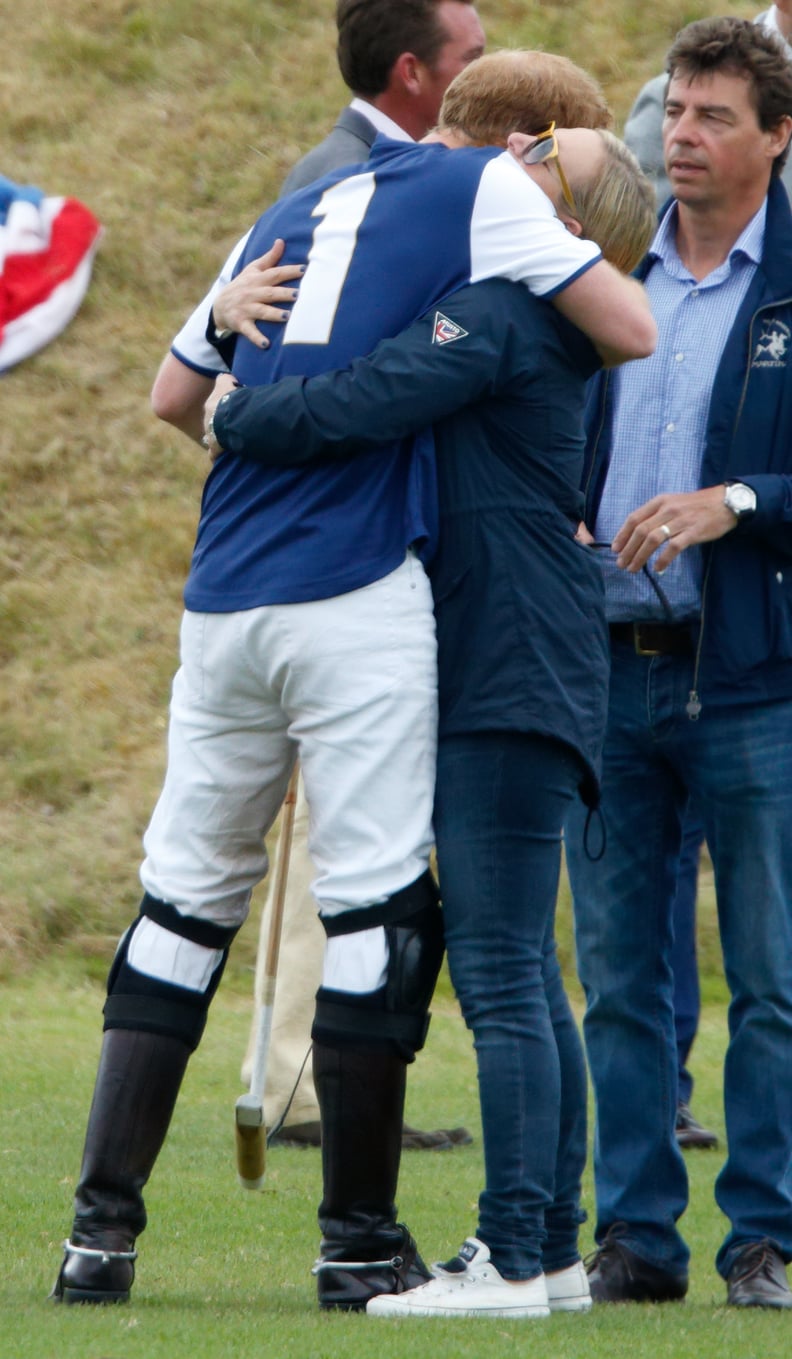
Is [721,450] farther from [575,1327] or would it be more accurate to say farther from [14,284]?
[14,284]

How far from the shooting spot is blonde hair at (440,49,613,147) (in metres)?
3.41

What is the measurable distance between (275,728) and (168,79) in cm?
980

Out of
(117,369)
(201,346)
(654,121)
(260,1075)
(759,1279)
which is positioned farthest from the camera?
(117,369)

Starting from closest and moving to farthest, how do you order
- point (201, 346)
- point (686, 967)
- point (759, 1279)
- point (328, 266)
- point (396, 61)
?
point (328, 266) → point (201, 346) → point (759, 1279) → point (396, 61) → point (686, 967)

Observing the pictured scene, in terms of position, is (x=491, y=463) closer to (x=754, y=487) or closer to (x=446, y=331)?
(x=446, y=331)

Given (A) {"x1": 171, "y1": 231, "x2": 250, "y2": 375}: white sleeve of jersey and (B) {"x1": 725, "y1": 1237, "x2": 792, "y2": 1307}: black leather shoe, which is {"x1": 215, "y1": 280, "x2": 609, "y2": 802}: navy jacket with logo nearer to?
(A) {"x1": 171, "y1": 231, "x2": 250, "y2": 375}: white sleeve of jersey

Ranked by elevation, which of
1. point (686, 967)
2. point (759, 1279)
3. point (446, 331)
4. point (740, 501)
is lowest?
point (686, 967)

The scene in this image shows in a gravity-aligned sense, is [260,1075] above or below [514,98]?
below

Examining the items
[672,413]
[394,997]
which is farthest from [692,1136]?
[394,997]

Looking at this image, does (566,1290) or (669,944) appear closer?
(566,1290)

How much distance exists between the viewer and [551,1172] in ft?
10.6

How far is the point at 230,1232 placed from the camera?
423 cm

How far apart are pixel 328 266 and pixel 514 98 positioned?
0.44 metres

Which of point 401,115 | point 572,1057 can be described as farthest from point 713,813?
point 401,115
